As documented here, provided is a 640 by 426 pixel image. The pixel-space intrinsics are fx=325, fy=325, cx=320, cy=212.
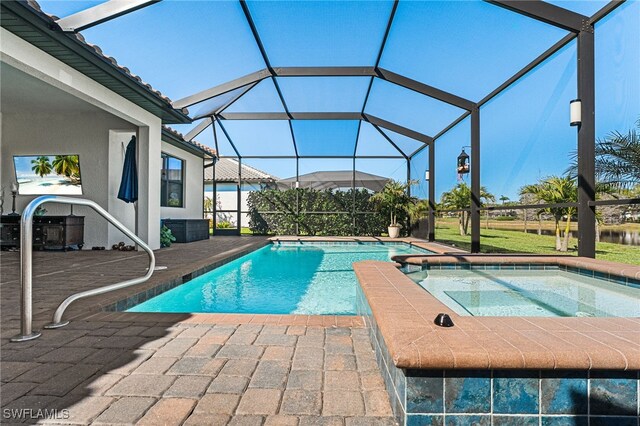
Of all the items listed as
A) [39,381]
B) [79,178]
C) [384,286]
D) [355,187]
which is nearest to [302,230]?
[355,187]

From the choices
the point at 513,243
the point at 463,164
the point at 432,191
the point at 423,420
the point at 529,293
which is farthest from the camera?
the point at 432,191

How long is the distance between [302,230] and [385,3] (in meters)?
9.11

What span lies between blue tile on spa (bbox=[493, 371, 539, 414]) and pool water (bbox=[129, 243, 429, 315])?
225 cm

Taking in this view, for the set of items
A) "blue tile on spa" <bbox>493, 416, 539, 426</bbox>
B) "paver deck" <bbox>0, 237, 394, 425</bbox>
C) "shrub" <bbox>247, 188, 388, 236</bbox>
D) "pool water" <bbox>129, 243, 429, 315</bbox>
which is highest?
"shrub" <bbox>247, 188, 388, 236</bbox>

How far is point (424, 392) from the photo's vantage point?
4.38ft

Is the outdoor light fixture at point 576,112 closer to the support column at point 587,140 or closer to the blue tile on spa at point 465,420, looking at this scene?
the support column at point 587,140

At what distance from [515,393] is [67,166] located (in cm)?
920

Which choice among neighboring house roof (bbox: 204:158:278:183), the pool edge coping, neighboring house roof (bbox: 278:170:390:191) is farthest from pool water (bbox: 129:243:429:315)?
neighboring house roof (bbox: 204:158:278:183)

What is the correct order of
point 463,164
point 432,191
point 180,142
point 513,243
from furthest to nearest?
point 432,191
point 513,243
point 180,142
point 463,164

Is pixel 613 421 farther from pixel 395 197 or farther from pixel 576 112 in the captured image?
pixel 395 197

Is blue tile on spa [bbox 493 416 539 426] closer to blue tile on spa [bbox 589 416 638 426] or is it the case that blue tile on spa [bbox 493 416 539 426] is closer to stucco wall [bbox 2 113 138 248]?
blue tile on spa [bbox 589 416 638 426]

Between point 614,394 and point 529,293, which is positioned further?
point 529,293

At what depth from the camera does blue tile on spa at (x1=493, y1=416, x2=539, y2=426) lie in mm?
1344

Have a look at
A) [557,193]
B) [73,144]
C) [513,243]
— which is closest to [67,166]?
[73,144]
